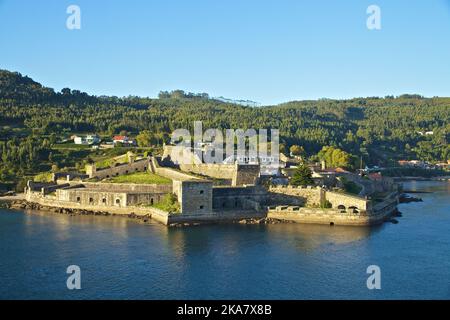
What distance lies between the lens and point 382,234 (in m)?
27.0

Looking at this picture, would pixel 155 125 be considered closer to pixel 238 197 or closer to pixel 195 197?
pixel 238 197

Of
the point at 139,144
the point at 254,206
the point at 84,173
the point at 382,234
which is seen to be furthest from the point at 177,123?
the point at 382,234

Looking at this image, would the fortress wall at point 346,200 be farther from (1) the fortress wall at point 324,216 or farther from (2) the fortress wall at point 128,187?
(2) the fortress wall at point 128,187

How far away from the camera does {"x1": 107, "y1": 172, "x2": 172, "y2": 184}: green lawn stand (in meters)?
34.8

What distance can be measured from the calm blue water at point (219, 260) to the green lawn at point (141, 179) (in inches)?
206

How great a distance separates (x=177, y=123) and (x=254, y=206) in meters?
37.2

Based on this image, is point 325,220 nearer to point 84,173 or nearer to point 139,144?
point 84,173

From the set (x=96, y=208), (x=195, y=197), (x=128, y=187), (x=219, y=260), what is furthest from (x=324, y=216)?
(x=96, y=208)

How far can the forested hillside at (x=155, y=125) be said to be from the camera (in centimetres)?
5140

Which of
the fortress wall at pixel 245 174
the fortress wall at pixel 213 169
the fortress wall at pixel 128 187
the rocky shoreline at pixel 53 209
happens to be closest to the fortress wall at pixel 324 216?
the fortress wall at pixel 245 174

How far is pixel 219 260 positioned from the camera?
21.9 metres

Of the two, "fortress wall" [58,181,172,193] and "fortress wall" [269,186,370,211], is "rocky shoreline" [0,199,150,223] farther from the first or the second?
"fortress wall" [269,186,370,211]

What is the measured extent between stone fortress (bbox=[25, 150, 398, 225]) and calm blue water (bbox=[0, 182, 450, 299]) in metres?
1.10

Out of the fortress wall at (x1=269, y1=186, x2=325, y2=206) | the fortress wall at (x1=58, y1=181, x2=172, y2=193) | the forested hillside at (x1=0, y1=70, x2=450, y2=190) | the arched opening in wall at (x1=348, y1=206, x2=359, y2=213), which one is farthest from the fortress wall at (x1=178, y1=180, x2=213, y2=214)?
the forested hillside at (x1=0, y1=70, x2=450, y2=190)
